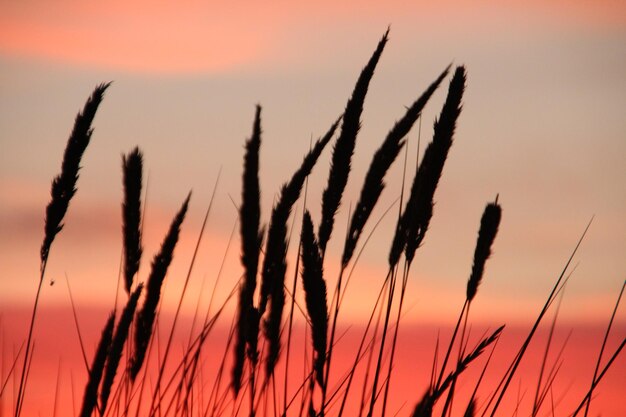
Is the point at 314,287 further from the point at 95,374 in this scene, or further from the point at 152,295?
the point at 95,374

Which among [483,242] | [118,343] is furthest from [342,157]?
[118,343]

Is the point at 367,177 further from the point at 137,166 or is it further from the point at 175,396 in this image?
the point at 175,396

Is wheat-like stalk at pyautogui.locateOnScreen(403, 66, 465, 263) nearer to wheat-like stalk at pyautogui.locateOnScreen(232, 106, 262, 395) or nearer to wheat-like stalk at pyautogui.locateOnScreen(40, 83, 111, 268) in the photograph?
wheat-like stalk at pyautogui.locateOnScreen(232, 106, 262, 395)

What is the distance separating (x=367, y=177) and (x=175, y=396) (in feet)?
2.53

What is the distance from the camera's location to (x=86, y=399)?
162 centimetres

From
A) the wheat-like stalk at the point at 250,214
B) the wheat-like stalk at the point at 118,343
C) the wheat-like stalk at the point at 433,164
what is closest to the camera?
the wheat-like stalk at the point at 250,214

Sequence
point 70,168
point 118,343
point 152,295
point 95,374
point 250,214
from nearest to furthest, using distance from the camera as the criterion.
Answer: point 250,214, point 95,374, point 118,343, point 152,295, point 70,168

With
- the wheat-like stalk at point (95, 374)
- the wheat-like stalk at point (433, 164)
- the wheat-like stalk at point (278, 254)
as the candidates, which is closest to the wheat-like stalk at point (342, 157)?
the wheat-like stalk at point (278, 254)

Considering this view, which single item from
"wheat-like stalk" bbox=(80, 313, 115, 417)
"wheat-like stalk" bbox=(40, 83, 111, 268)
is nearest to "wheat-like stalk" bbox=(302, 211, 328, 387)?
"wheat-like stalk" bbox=(80, 313, 115, 417)

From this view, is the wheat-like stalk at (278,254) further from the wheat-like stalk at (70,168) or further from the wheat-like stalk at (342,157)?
the wheat-like stalk at (70,168)

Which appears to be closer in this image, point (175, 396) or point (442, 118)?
point (442, 118)

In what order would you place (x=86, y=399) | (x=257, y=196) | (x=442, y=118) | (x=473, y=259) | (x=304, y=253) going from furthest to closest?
(x=473, y=259) < (x=442, y=118) < (x=304, y=253) < (x=86, y=399) < (x=257, y=196)

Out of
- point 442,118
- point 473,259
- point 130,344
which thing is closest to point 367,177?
point 442,118

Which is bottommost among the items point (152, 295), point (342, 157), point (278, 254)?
point (152, 295)
